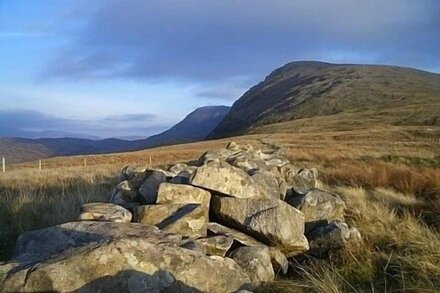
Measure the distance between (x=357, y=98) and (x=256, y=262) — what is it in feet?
447

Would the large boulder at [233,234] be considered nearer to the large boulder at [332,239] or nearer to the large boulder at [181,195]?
the large boulder at [181,195]

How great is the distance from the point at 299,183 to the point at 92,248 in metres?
7.11

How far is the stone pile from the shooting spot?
16.7ft

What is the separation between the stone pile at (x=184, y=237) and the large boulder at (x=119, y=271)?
0.01 m

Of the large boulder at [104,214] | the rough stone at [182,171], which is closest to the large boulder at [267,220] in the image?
the rough stone at [182,171]

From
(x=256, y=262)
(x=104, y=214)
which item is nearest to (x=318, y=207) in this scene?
(x=256, y=262)

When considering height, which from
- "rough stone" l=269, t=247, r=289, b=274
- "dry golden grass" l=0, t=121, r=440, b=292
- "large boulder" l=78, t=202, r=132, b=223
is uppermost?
"large boulder" l=78, t=202, r=132, b=223

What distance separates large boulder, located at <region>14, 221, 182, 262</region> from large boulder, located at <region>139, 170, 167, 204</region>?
1659mm

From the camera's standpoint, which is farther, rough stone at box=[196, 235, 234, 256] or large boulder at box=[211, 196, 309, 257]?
large boulder at box=[211, 196, 309, 257]

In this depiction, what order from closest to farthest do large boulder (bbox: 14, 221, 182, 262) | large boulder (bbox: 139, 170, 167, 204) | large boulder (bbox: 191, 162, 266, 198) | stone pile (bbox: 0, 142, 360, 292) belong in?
1. stone pile (bbox: 0, 142, 360, 292)
2. large boulder (bbox: 14, 221, 182, 262)
3. large boulder (bbox: 191, 162, 266, 198)
4. large boulder (bbox: 139, 170, 167, 204)

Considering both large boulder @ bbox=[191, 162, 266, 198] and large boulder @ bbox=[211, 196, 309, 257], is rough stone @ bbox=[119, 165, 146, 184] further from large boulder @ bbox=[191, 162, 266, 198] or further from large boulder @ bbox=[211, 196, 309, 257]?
large boulder @ bbox=[211, 196, 309, 257]

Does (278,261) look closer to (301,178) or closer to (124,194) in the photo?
(124,194)

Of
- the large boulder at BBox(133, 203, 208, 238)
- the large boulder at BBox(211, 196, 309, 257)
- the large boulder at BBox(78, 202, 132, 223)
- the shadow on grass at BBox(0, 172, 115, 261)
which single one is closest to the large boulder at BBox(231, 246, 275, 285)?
the large boulder at BBox(211, 196, 309, 257)

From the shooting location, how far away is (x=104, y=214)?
708 centimetres
